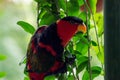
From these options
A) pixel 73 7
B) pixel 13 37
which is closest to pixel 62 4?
pixel 73 7

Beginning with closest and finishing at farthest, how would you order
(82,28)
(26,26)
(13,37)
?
1. (82,28)
2. (26,26)
3. (13,37)

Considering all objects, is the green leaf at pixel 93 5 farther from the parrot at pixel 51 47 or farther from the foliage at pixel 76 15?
the parrot at pixel 51 47

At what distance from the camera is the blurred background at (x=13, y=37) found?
186cm

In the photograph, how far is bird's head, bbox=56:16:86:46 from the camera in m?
0.68

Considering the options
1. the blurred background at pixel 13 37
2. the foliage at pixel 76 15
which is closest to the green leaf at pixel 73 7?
the foliage at pixel 76 15

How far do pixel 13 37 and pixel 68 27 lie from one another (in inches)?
55.3

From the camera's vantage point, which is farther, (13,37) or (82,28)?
(13,37)

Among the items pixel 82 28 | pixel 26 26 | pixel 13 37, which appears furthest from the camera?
pixel 13 37

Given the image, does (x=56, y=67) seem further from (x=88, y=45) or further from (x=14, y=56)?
(x=14, y=56)

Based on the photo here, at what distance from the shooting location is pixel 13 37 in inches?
81.3

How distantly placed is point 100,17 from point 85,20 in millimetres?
81

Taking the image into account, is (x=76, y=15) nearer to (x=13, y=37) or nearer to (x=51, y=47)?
(x=51, y=47)

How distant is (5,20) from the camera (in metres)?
2.10

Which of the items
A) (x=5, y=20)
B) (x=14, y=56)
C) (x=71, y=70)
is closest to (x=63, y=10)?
(x=71, y=70)
